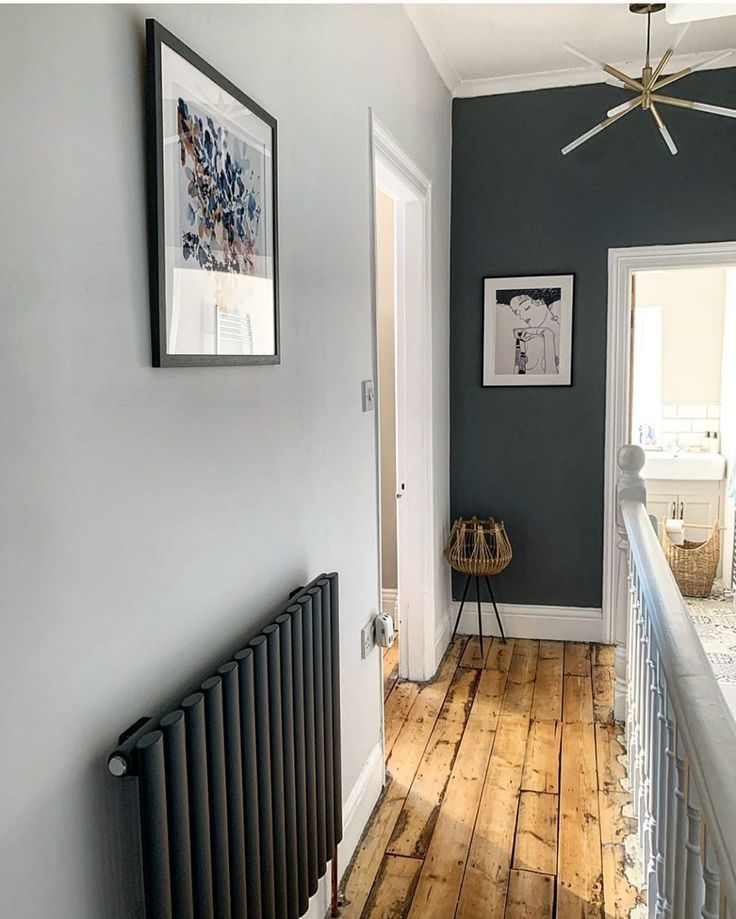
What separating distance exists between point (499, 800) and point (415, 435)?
1.62m

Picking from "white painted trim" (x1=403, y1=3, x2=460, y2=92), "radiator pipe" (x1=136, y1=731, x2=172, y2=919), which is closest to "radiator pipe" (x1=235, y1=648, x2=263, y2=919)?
"radiator pipe" (x1=136, y1=731, x2=172, y2=919)

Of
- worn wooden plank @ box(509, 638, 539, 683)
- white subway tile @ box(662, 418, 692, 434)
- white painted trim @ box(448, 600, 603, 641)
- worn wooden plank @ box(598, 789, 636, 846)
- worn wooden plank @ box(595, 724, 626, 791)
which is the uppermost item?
white subway tile @ box(662, 418, 692, 434)

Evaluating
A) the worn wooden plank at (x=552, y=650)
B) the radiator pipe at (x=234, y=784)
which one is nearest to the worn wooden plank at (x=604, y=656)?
the worn wooden plank at (x=552, y=650)

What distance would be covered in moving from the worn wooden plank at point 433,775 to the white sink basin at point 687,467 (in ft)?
7.76

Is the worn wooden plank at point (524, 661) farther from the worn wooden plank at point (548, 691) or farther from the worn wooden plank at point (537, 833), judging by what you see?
the worn wooden plank at point (537, 833)

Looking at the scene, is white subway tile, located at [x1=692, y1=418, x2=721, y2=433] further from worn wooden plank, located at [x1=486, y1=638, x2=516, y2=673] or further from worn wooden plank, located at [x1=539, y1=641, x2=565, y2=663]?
worn wooden plank, located at [x1=486, y1=638, x2=516, y2=673]

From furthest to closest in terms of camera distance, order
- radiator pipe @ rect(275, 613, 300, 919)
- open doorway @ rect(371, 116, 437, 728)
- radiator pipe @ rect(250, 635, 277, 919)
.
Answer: open doorway @ rect(371, 116, 437, 728) < radiator pipe @ rect(275, 613, 300, 919) < radiator pipe @ rect(250, 635, 277, 919)

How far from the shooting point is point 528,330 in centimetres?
416

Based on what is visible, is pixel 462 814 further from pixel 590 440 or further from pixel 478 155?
pixel 478 155

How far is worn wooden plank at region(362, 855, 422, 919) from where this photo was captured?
7.25 ft

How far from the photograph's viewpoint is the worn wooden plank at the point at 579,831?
2236 mm

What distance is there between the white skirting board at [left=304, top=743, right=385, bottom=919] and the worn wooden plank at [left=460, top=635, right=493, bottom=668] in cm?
123

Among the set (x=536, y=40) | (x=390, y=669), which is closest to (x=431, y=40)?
(x=536, y=40)

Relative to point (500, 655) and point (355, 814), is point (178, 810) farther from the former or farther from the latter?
point (500, 655)
